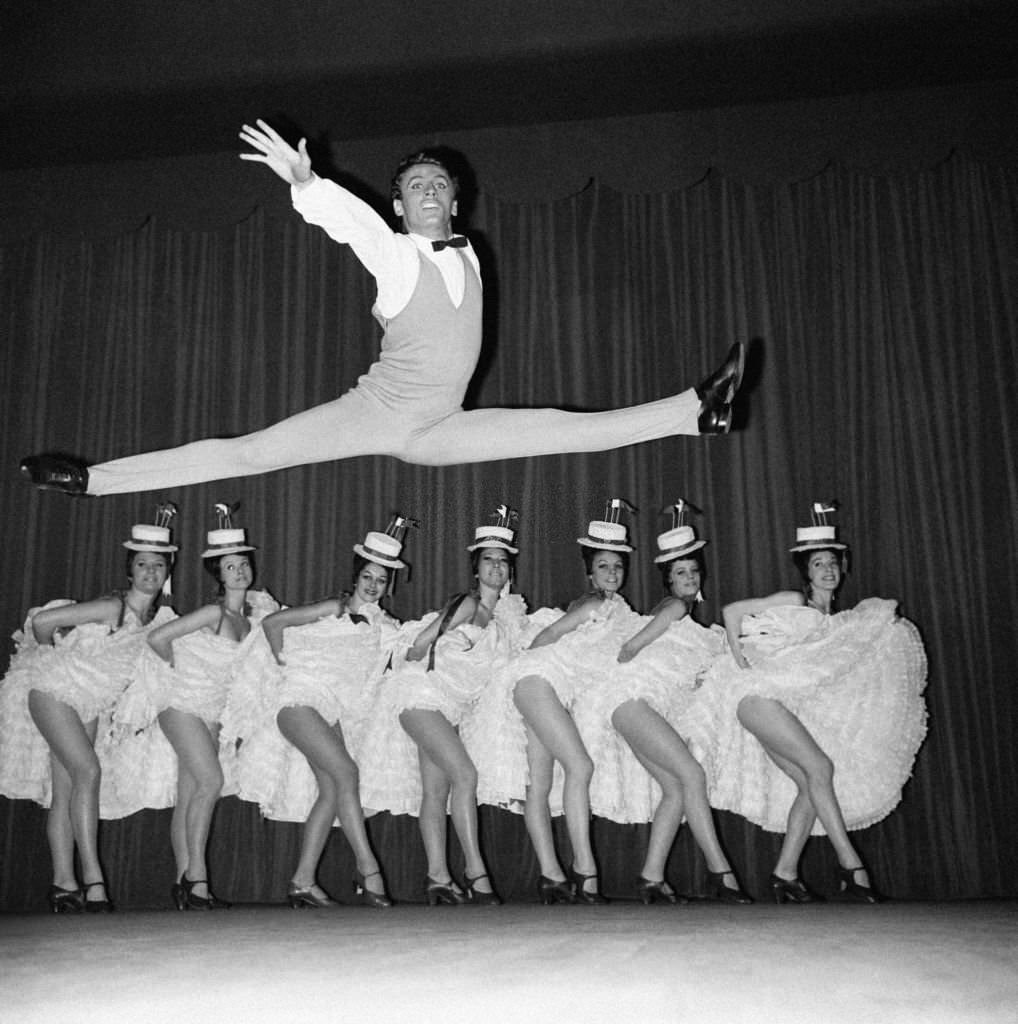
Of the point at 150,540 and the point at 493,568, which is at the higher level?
the point at 150,540

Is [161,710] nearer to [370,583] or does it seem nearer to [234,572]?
[234,572]

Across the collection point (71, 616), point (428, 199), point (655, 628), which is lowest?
point (655, 628)

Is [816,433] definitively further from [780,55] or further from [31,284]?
[31,284]

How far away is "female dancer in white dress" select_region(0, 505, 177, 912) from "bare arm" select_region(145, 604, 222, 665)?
22cm

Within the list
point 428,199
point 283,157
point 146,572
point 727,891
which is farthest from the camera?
point 146,572

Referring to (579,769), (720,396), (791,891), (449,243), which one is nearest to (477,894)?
(579,769)

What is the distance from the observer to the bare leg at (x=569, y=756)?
4793 mm

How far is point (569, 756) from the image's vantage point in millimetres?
4820

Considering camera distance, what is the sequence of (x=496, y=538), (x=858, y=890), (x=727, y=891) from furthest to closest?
(x=496, y=538) < (x=727, y=891) < (x=858, y=890)

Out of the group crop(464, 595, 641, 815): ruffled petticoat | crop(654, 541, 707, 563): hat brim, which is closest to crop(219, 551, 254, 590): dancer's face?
crop(464, 595, 641, 815): ruffled petticoat

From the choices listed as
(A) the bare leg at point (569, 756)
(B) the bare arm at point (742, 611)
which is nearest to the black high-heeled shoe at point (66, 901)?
(A) the bare leg at point (569, 756)

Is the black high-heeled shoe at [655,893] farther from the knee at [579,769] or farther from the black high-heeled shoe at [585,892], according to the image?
the knee at [579,769]

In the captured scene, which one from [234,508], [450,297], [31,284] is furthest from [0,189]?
[450,297]

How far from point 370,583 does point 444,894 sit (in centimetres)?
140
